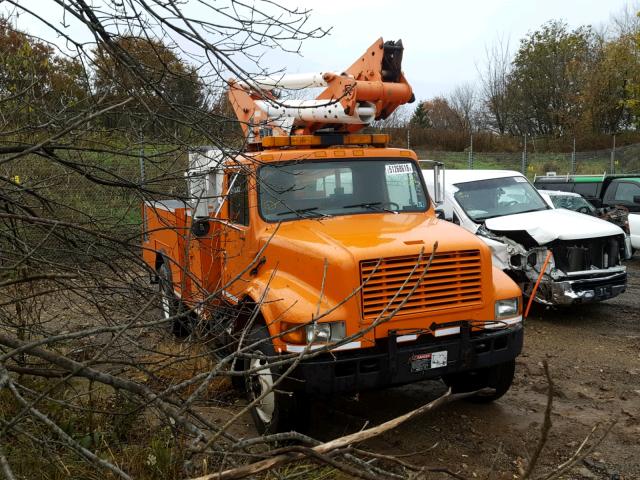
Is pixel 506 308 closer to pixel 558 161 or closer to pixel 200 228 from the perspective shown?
pixel 200 228

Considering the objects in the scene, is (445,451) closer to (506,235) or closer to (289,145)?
(289,145)

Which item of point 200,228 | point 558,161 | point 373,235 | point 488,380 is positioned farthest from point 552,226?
point 558,161

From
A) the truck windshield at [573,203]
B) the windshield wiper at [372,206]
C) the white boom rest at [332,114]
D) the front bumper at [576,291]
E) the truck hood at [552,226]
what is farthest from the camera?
the truck windshield at [573,203]

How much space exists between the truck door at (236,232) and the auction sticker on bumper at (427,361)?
1.64 metres

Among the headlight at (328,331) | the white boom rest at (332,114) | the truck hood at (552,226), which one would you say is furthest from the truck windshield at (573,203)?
the headlight at (328,331)

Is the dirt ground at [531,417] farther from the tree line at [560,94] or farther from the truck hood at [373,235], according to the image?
the tree line at [560,94]

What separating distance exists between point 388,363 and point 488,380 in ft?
4.69

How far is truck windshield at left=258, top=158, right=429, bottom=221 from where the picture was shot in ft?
17.3

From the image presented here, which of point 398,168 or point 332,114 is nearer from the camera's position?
point 398,168

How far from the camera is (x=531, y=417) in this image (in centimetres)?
509

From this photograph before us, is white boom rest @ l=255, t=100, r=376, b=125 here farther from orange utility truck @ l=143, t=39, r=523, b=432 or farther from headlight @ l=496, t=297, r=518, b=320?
headlight @ l=496, t=297, r=518, b=320

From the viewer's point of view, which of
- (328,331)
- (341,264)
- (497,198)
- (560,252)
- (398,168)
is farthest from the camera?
(497,198)

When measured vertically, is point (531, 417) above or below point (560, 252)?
below

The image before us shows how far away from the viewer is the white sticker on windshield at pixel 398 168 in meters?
5.71
